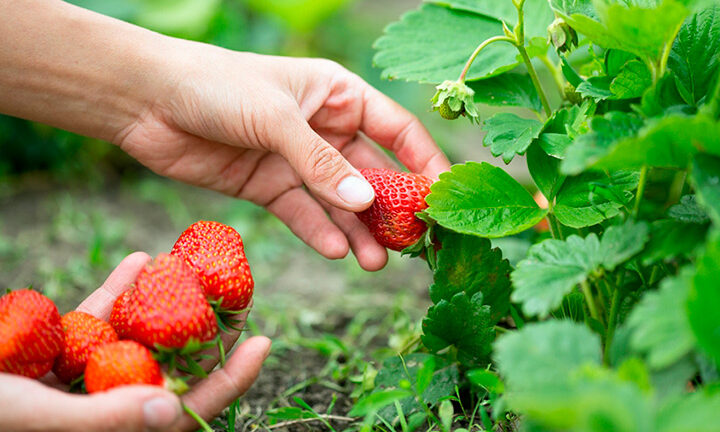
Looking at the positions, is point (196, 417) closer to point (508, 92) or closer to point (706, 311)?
point (706, 311)

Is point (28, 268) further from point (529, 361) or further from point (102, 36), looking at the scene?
point (529, 361)

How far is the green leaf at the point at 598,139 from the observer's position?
34.4 inches

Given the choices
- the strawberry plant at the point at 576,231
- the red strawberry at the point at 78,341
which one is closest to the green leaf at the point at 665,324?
the strawberry plant at the point at 576,231

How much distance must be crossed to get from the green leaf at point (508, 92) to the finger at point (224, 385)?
756 mm

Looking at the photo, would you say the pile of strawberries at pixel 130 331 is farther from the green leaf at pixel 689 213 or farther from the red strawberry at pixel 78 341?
the green leaf at pixel 689 213

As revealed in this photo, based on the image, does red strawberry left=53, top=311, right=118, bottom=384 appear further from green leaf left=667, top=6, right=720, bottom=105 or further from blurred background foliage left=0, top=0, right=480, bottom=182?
blurred background foliage left=0, top=0, right=480, bottom=182

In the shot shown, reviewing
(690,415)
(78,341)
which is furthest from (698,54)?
(78,341)

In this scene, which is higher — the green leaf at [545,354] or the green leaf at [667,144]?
the green leaf at [667,144]

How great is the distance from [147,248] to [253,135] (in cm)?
114

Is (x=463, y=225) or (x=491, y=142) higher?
(x=491, y=142)

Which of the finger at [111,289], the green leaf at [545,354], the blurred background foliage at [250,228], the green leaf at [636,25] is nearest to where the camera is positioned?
the green leaf at [545,354]

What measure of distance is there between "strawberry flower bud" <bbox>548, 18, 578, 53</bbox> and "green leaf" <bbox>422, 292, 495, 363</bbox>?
497mm

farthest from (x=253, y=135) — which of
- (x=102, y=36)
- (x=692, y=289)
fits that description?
(x=692, y=289)

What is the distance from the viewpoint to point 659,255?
93 cm
